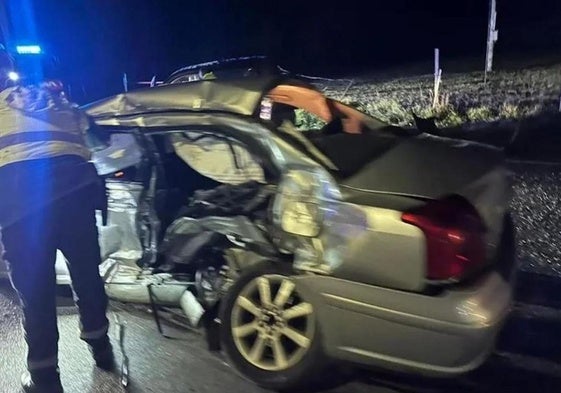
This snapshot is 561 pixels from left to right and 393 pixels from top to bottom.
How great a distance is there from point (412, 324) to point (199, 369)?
48.7 inches

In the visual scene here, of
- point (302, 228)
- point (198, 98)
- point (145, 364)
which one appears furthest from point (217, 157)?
point (145, 364)

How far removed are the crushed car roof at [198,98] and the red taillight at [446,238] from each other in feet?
3.62

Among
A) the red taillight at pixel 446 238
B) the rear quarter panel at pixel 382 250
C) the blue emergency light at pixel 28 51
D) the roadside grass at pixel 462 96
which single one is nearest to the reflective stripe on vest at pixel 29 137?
the blue emergency light at pixel 28 51

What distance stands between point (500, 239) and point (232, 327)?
1.39m

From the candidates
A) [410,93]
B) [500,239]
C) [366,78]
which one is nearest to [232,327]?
[500,239]

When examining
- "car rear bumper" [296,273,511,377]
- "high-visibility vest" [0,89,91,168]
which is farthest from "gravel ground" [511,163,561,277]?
"high-visibility vest" [0,89,91,168]

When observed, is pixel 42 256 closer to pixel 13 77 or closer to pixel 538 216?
pixel 13 77

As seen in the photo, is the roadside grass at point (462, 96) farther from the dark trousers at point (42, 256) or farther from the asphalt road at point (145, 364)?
the dark trousers at point (42, 256)

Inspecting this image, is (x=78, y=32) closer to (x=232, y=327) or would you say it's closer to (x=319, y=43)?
(x=319, y=43)

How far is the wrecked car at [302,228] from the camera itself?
10.4ft

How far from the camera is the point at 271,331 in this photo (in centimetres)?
362

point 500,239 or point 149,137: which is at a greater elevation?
point 149,137

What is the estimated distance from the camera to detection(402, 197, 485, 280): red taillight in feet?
10.4

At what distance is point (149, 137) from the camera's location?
414 cm
